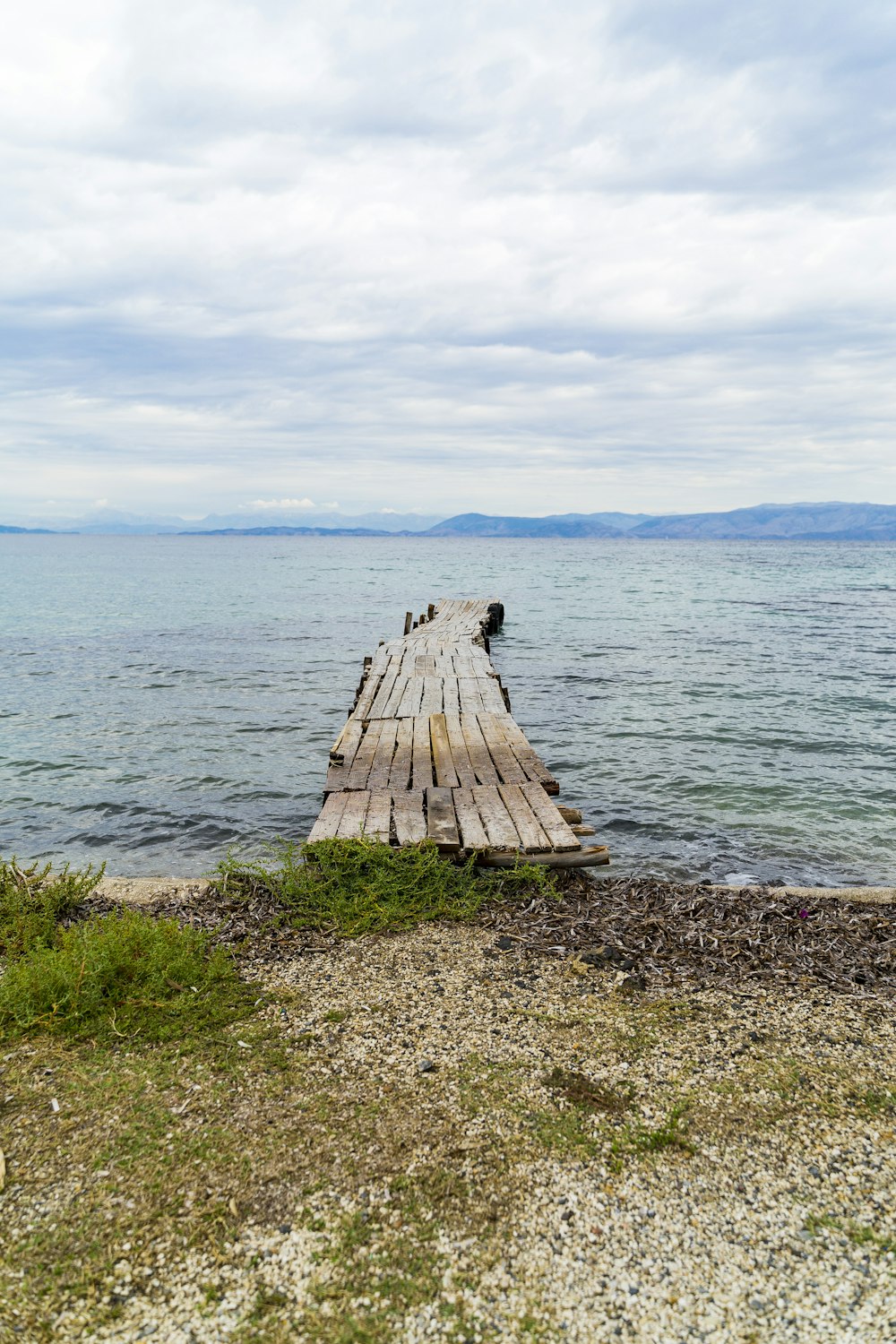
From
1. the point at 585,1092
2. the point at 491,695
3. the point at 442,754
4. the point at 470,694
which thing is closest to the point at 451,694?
the point at 470,694

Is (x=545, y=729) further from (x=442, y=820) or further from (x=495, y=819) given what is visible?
(x=442, y=820)

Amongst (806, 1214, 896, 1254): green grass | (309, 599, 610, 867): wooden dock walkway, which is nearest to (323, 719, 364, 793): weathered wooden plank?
(309, 599, 610, 867): wooden dock walkway

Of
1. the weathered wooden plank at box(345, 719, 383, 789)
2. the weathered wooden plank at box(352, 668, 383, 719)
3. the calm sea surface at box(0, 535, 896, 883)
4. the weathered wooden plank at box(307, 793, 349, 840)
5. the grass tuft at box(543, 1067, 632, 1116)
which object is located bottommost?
the calm sea surface at box(0, 535, 896, 883)

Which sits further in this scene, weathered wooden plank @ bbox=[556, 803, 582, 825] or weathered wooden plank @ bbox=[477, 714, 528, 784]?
weathered wooden plank @ bbox=[477, 714, 528, 784]

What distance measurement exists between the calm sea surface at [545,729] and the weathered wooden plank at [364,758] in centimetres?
126

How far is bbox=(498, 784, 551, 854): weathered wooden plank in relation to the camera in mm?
7633

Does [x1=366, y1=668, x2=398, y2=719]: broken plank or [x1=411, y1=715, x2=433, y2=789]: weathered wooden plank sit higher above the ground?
[x1=366, y1=668, x2=398, y2=719]: broken plank

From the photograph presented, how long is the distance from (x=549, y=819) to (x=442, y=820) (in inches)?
44.7

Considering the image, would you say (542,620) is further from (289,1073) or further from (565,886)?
(289,1073)

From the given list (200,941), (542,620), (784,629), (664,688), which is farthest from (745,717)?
(542,620)

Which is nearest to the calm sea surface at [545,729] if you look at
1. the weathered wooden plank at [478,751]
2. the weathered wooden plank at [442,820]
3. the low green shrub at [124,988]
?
the weathered wooden plank at [478,751]

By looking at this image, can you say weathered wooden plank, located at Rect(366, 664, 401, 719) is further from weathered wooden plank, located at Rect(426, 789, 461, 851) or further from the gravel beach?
the gravel beach

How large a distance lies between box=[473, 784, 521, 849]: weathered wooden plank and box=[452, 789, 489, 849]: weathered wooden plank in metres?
0.05

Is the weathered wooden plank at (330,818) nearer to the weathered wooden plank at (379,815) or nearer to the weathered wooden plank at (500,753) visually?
the weathered wooden plank at (379,815)
